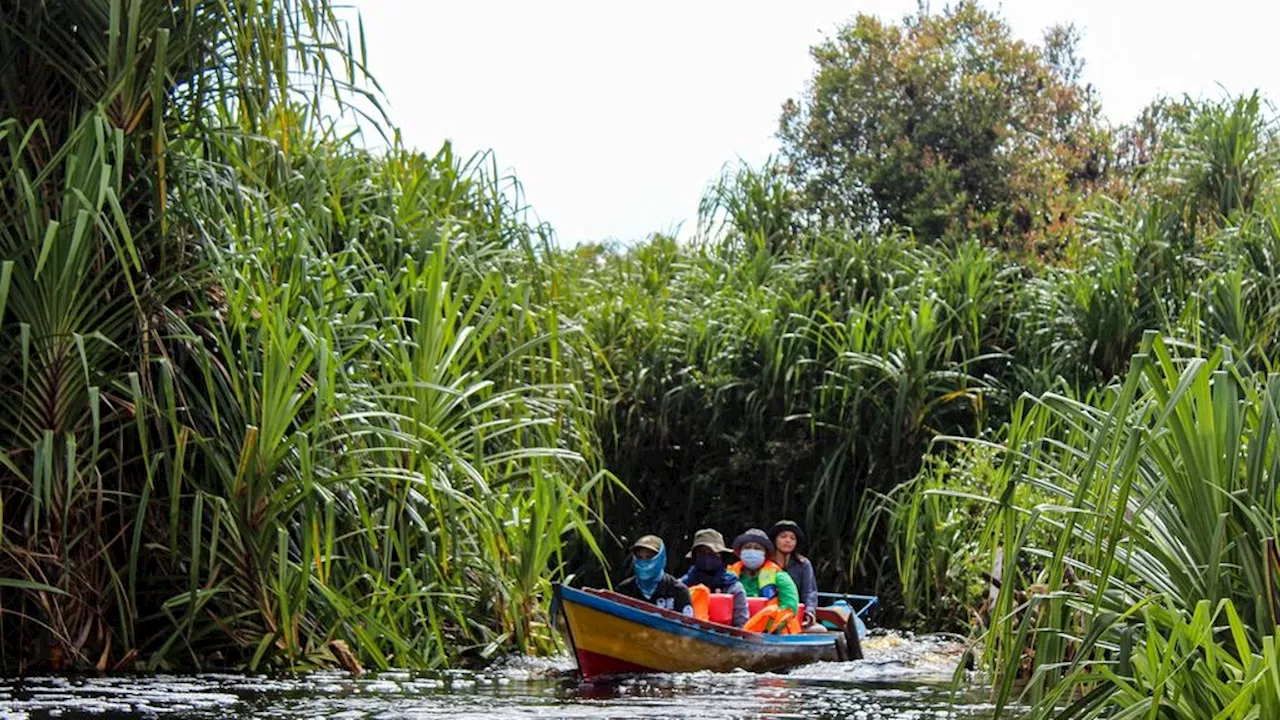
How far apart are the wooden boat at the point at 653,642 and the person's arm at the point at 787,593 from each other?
74 cm

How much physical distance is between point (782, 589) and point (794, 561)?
0.64 m

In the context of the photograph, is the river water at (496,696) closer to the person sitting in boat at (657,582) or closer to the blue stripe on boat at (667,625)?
the blue stripe on boat at (667,625)

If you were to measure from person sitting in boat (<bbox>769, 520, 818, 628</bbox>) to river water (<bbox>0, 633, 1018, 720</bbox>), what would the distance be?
6.29 ft

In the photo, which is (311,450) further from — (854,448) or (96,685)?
(854,448)

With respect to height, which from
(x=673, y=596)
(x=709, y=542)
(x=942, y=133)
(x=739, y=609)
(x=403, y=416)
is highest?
(x=942, y=133)

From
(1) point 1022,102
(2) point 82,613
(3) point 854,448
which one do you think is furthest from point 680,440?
(1) point 1022,102

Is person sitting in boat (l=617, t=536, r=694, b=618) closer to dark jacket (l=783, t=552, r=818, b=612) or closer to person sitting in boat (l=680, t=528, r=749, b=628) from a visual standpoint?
person sitting in boat (l=680, t=528, r=749, b=628)

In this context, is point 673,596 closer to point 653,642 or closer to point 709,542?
point 709,542

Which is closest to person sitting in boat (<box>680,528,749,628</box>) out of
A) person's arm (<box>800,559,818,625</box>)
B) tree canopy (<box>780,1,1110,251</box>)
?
person's arm (<box>800,559,818,625</box>)

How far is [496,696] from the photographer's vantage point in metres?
7.91

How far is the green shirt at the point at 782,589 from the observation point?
39.4 ft

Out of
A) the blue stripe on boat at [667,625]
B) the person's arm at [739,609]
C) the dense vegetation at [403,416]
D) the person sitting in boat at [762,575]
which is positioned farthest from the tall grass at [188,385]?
the person sitting in boat at [762,575]

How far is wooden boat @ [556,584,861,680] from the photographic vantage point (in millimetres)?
9414

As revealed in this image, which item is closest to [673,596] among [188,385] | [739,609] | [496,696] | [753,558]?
[739,609]
